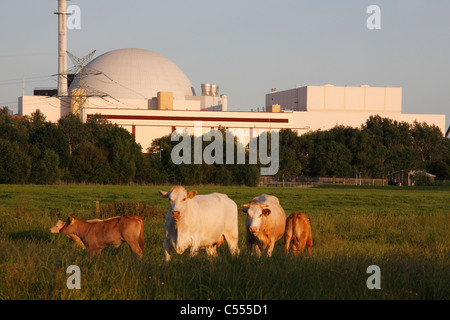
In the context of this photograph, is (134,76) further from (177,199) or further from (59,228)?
(177,199)

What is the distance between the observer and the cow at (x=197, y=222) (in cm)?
1378

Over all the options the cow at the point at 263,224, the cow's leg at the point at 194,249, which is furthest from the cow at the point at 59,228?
the cow at the point at 263,224

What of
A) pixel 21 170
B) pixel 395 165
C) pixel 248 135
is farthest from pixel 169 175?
pixel 248 135

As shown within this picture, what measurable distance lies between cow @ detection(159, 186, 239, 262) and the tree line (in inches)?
2454

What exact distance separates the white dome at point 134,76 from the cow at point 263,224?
13974 cm

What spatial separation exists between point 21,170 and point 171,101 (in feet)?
255

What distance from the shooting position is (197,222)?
14.3m

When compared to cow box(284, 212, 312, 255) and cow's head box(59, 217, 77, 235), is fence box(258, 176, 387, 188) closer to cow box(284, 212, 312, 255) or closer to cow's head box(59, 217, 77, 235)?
cow box(284, 212, 312, 255)

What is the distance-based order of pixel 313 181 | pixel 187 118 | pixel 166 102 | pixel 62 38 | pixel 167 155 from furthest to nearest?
pixel 166 102 < pixel 187 118 < pixel 62 38 < pixel 313 181 < pixel 167 155

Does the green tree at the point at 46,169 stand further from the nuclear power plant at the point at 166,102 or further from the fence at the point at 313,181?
the nuclear power plant at the point at 166,102

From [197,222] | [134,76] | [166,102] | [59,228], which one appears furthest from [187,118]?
[197,222]

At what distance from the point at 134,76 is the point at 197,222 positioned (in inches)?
5884

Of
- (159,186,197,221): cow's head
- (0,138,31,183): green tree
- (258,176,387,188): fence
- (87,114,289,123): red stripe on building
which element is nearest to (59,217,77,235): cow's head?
(159,186,197,221): cow's head

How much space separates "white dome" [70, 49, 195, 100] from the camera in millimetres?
156750
